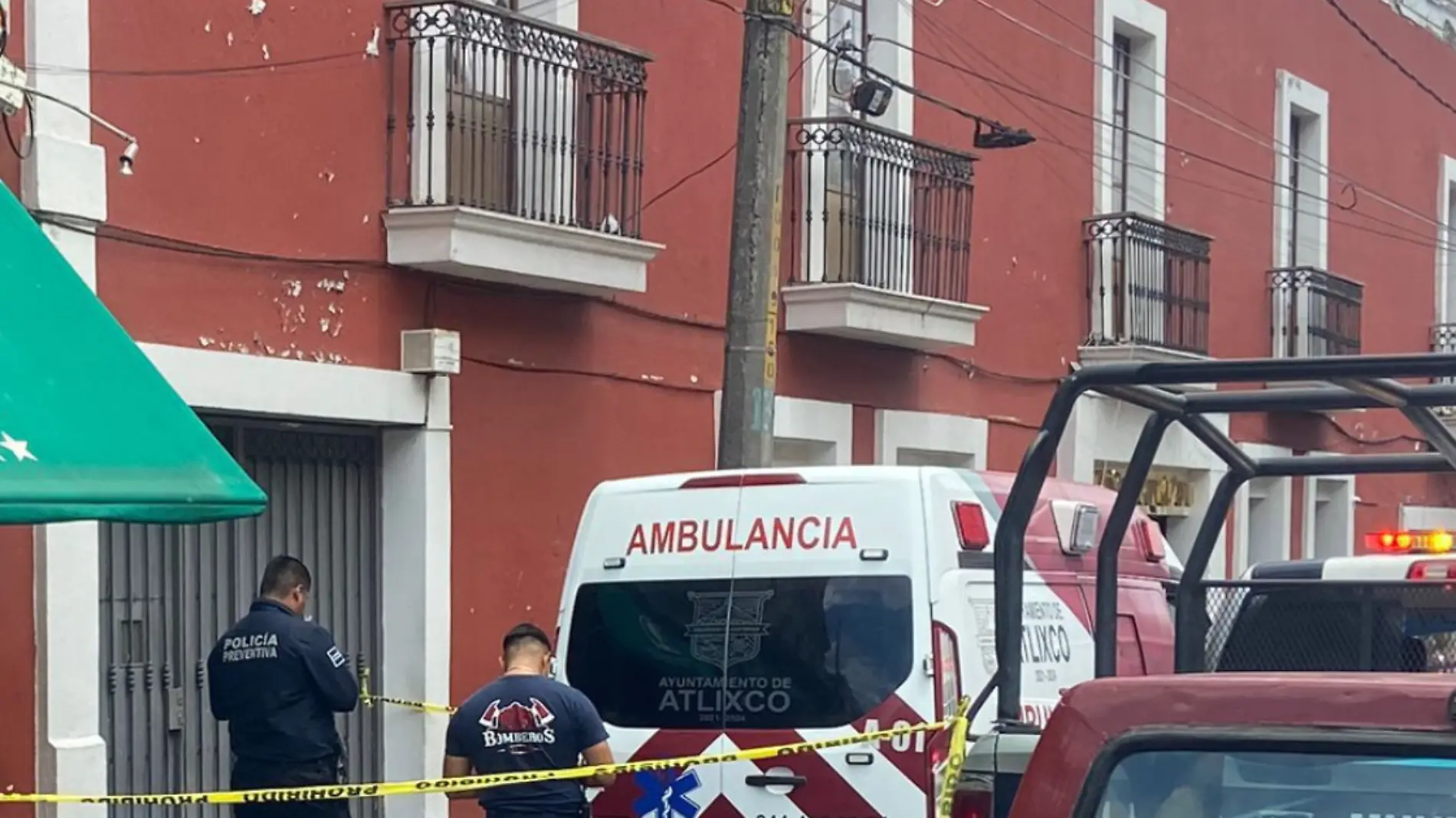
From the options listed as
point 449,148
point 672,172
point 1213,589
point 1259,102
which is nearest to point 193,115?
point 449,148

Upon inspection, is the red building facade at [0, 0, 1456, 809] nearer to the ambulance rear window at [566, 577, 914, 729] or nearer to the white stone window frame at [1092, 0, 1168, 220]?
the white stone window frame at [1092, 0, 1168, 220]

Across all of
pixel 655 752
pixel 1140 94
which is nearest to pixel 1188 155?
pixel 1140 94

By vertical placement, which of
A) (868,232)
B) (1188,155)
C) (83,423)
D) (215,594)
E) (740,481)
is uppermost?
(1188,155)

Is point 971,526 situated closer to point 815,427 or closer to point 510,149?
point 510,149

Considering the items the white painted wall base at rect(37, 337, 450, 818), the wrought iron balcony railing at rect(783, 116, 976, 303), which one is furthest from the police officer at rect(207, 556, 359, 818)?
the wrought iron balcony railing at rect(783, 116, 976, 303)

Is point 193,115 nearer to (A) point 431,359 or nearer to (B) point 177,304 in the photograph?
(B) point 177,304

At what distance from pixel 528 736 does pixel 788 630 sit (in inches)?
37.6

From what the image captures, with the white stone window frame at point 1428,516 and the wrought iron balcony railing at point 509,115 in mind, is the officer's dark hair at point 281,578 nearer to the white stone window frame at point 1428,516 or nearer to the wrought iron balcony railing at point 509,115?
the wrought iron balcony railing at point 509,115

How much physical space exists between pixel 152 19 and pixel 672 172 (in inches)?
154

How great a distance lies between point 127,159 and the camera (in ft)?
29.9

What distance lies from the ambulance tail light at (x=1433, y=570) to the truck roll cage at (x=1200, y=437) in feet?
3.16

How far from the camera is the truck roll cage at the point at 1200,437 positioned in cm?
385

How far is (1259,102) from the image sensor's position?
20094 millimetres

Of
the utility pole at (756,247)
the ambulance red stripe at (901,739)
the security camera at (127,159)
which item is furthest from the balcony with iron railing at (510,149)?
the ambulance red stripe at (901,739)
